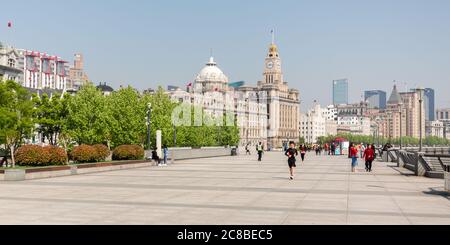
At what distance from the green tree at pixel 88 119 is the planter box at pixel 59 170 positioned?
59.7ft

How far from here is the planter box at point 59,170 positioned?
24.1 m

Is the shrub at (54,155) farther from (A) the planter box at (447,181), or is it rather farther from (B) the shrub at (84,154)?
(A) the planter box at (447,181)

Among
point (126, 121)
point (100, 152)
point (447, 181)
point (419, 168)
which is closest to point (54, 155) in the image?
point (100, 152)

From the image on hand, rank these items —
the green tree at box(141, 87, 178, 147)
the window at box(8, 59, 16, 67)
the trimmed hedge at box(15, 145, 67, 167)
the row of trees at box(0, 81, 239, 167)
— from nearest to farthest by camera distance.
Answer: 1. the trimmed hedge at box(15, 145, 67, 167)
2. the row of trees at box(0, 81, 239, 167)
3. the green tree at box(141, 87, 178, 147)
4. the window at box(8, 59, 16, 67)

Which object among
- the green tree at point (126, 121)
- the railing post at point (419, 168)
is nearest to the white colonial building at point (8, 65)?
the green tree at point (126, 121)

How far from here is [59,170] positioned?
89.4 ft

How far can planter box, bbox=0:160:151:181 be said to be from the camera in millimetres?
24077

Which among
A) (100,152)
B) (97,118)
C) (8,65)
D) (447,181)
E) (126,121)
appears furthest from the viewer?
(8,65)

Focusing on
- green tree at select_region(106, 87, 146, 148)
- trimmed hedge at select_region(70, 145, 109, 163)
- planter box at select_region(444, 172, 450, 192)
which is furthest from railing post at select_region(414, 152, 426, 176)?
green tree at select_region(106, 87, 146, 148)

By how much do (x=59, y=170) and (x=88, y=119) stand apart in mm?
27229

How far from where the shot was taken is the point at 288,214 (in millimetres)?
13352

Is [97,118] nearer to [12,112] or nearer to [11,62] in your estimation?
[12,112]

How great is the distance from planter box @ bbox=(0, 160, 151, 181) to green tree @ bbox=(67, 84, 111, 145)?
18.2 metres

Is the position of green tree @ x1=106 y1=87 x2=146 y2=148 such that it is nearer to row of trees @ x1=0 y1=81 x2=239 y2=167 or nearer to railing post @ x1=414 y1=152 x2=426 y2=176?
row of trees @ x1=0 y1=81 x2=239 y2=167
